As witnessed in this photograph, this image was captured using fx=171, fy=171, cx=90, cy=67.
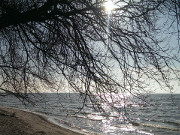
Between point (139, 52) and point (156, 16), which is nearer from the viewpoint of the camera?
point (139, 52)

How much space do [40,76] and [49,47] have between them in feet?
3.64

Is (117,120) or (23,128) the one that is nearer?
(23,128)

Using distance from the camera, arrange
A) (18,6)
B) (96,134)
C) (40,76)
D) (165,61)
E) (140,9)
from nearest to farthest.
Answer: (165,61) < (140,9) < (18,6) < (40,76) < (96,134)

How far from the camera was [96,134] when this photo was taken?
15508mm

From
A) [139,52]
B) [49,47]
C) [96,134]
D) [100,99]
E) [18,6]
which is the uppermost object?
[18,6]

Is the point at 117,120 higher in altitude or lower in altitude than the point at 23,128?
lower

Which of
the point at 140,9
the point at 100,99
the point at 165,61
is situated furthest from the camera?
the point at 100,99

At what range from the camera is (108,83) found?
3.14 metres

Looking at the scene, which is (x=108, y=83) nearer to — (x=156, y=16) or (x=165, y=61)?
(x=165, y=61)

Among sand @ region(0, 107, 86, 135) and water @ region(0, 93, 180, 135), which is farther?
sand @ region(0, 107, 86, 135)

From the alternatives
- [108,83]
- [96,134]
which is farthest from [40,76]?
[96,134]

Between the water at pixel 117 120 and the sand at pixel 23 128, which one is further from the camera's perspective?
the sand at pixel 23 128

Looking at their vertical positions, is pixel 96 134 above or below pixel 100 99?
below

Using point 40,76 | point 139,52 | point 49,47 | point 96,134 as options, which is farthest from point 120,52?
point 96,134
